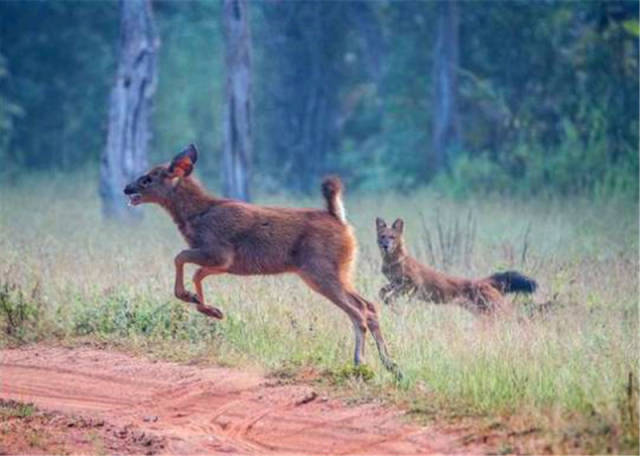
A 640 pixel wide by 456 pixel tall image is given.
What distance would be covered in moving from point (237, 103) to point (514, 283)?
11.5 meters

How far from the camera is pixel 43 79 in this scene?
3459 centimetres

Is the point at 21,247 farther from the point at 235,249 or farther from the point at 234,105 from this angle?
the point at 234,105

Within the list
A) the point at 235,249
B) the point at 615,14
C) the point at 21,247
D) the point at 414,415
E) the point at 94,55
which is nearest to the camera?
the point at 414,415

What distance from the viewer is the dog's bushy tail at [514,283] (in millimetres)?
12672

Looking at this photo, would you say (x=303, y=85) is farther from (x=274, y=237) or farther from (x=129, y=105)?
(x=274, y=237)

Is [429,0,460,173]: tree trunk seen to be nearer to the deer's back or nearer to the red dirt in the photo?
the deer's back

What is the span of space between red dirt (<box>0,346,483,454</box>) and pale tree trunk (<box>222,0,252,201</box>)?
12512mm

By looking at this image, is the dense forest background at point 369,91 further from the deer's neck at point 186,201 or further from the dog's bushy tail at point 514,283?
the deer's neck at point 186,201

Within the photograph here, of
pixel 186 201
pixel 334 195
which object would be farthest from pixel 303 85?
pixel 334 195

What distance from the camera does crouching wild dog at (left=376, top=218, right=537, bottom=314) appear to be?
12672 millimetres

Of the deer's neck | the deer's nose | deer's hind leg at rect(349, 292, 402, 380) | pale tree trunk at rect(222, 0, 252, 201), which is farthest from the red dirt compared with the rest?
pale tree trunk at rect(222, 0, 252, 201)

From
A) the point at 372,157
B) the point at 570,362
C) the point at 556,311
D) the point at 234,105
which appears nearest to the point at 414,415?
the point at 570,362

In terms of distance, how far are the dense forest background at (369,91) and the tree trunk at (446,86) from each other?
5 centimetres

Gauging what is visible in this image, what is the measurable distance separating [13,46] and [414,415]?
89.1 feet
